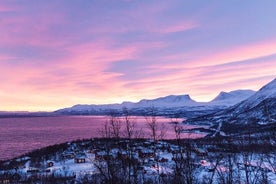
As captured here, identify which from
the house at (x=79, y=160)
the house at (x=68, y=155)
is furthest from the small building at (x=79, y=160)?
the house at (x=68, y=155)

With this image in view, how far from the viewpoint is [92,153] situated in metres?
117

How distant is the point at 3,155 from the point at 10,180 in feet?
241

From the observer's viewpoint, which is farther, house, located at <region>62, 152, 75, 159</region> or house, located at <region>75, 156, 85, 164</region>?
house, located at <region>62, 152, 75, 159</region>

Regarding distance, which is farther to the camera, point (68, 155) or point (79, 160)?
point (68, 155)

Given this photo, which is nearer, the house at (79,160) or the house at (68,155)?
the house at (79,160)

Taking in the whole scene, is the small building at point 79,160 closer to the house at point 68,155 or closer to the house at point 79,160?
the house at point 79,160

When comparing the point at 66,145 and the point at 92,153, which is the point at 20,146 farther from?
the point at 92,153

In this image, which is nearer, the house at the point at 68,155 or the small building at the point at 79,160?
the small building at the point at 79,160

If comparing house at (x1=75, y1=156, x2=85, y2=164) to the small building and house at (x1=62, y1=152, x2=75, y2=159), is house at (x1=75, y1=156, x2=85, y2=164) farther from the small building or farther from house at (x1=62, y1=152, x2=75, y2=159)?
house at (x1=62, y1=152, x2=75, y2=159)

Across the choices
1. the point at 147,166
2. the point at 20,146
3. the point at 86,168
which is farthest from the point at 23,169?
the point at 20,146

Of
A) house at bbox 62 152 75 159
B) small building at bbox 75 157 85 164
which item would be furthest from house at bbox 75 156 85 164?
house at bbox 62 152 75 159

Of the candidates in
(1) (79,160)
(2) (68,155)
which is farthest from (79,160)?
(2) (68,155)

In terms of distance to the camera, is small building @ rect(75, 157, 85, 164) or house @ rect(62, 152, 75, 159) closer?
small building @ rect(75, 157, 85, 164)

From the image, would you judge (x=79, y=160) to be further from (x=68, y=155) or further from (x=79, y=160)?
(x=68, y=155)
